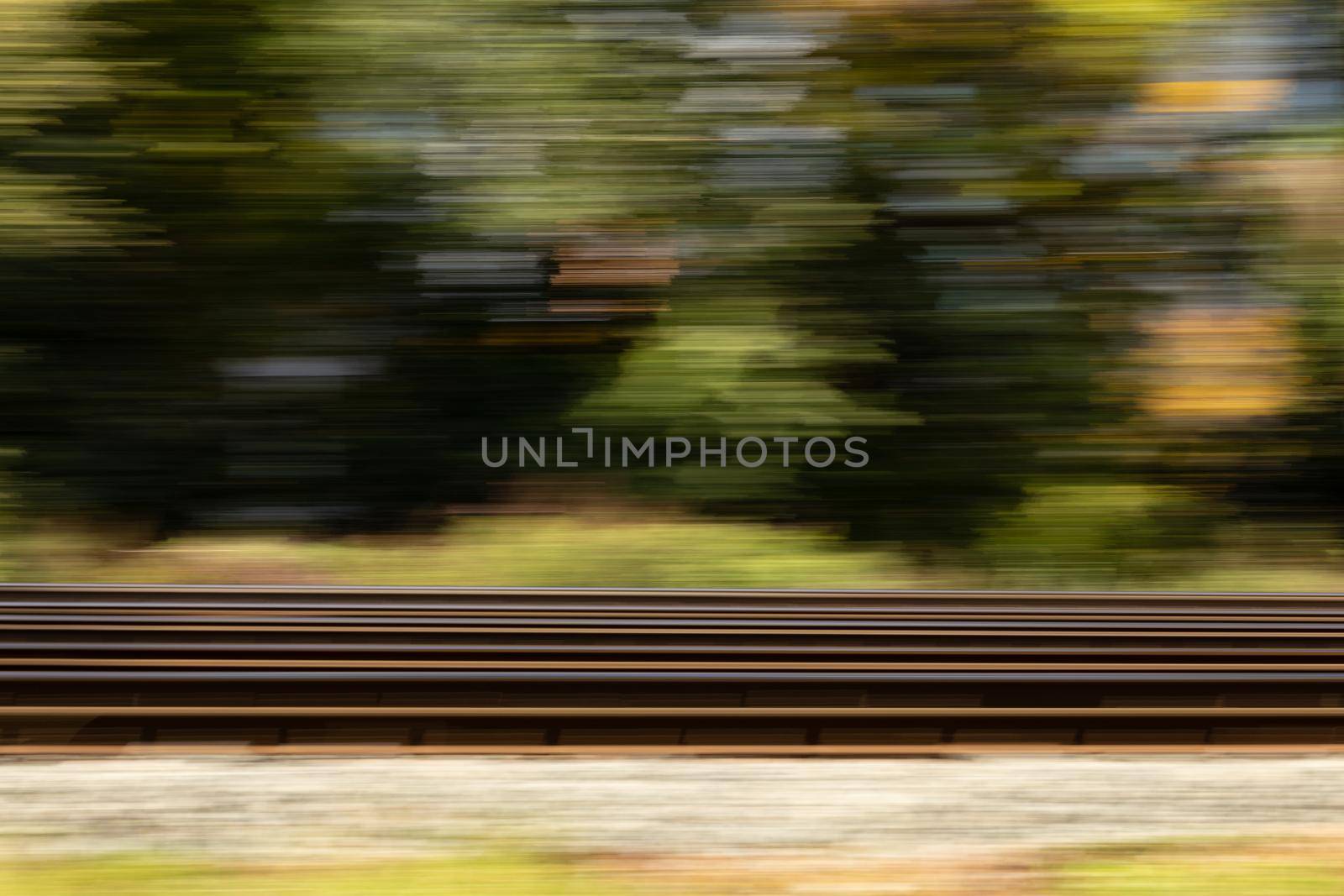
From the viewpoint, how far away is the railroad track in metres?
4.50

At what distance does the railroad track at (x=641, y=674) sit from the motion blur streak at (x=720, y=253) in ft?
9.22

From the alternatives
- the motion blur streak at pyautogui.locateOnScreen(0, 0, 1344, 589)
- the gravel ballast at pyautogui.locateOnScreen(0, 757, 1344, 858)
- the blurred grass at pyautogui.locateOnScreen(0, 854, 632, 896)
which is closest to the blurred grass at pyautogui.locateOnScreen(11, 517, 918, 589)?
the motion blur streak at pyautogui.locateOnScreen(0, 0, 1344, 589)

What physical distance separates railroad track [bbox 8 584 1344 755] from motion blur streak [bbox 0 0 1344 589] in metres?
2.81

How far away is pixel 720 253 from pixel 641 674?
5.33m

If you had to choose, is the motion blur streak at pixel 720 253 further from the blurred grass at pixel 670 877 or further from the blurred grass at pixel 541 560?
the blurred grass at pixel 670 877

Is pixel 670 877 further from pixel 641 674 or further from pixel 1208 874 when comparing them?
pixel 1208 874

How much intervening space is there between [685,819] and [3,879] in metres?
2.22

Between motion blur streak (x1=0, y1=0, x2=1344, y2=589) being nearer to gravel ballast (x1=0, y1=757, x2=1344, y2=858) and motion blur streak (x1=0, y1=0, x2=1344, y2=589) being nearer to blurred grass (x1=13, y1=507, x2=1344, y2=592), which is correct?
blurred grass (x1=13, y1=507, x2=1344, y2=592)

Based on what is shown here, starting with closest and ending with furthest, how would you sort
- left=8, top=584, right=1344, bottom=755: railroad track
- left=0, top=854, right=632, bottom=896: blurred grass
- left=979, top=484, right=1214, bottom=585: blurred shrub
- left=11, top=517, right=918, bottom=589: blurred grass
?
left=0, top=854, right=632, bottom=896: blurred grass, left=8, top=584, right=1344, bottom=755: railroad track, left=11, top=517, right=918, bottom=589: blurred grass, left=979, top=484, right=1214, bottom=585: blurred shrub

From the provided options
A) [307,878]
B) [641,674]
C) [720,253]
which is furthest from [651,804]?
[720,253]

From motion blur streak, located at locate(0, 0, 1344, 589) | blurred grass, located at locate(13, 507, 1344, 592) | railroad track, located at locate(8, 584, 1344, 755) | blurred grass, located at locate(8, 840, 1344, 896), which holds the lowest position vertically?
blurred grass, located at locate(13, 507, 1344, 592)

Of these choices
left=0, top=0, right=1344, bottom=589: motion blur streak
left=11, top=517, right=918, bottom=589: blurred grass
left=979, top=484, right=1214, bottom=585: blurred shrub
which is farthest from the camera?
left=0, top=0, right=1344, bottom=589: motion blur streak

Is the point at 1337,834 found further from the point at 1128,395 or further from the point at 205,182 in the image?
the point at 205,182

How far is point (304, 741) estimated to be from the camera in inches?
175
